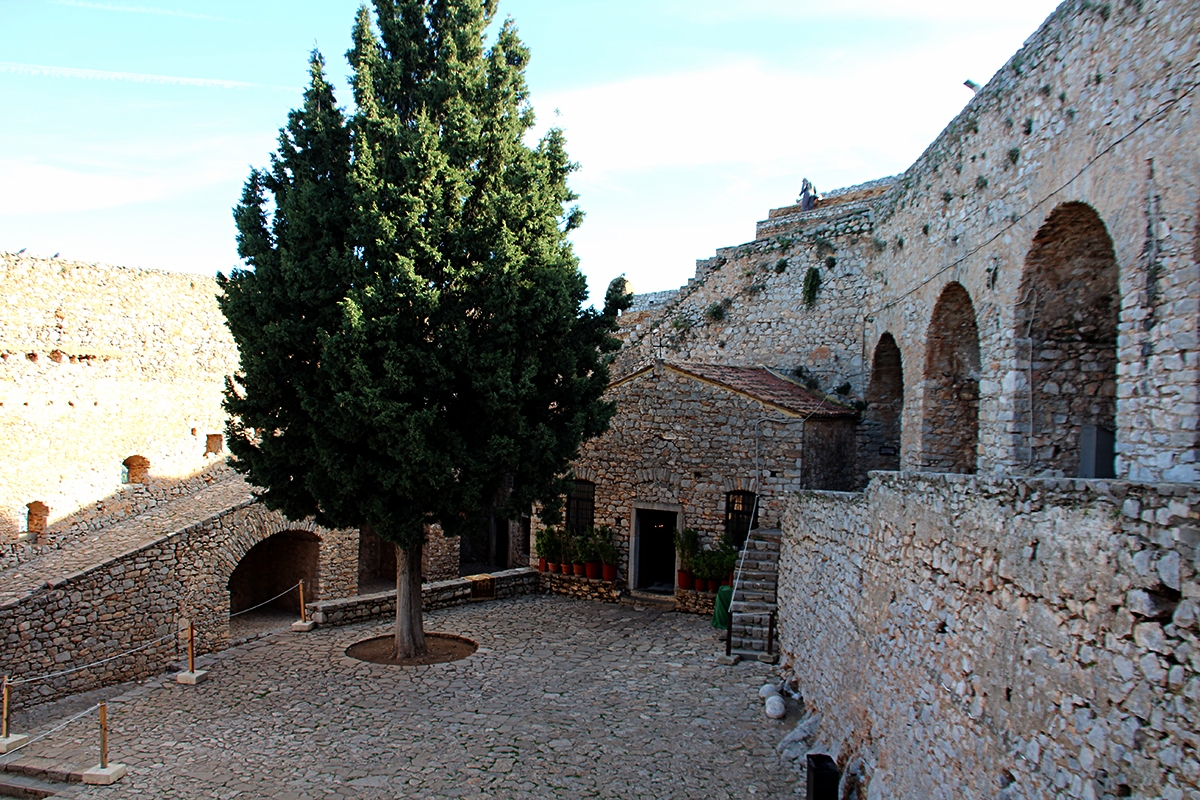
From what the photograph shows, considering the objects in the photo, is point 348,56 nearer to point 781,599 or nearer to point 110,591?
point 110,591

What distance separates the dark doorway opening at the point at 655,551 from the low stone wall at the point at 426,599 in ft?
8.37

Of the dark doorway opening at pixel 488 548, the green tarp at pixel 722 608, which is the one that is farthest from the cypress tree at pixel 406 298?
the dark doorway opening at pixel 488 548

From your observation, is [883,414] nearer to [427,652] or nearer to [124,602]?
[427,652]

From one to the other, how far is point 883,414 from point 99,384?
59.9 feet

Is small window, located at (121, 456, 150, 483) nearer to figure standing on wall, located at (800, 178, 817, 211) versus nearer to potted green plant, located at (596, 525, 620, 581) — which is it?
potted green plant, located at (596, 525, 620, 581)

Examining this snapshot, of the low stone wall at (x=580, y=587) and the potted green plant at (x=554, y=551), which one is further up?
the potted green plant at (x=554, y=551)

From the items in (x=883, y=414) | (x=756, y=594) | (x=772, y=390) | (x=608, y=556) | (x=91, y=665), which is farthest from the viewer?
(x=608, y=556)

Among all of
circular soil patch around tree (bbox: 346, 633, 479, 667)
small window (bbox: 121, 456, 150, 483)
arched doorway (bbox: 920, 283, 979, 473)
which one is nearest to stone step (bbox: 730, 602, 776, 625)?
arched doorway (bbox: 920, 283, 979, 473)

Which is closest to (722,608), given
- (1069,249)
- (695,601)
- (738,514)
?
(695,601)

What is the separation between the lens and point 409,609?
498 inches

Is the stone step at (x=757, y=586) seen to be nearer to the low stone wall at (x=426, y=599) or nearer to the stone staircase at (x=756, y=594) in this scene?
the stone staircase at (x=756, y=594)

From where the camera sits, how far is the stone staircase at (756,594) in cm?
1281

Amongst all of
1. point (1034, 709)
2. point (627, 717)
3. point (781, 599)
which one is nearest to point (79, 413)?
point (627, 717)

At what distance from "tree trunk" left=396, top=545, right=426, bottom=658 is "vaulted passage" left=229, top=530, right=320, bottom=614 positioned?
16.3ft
